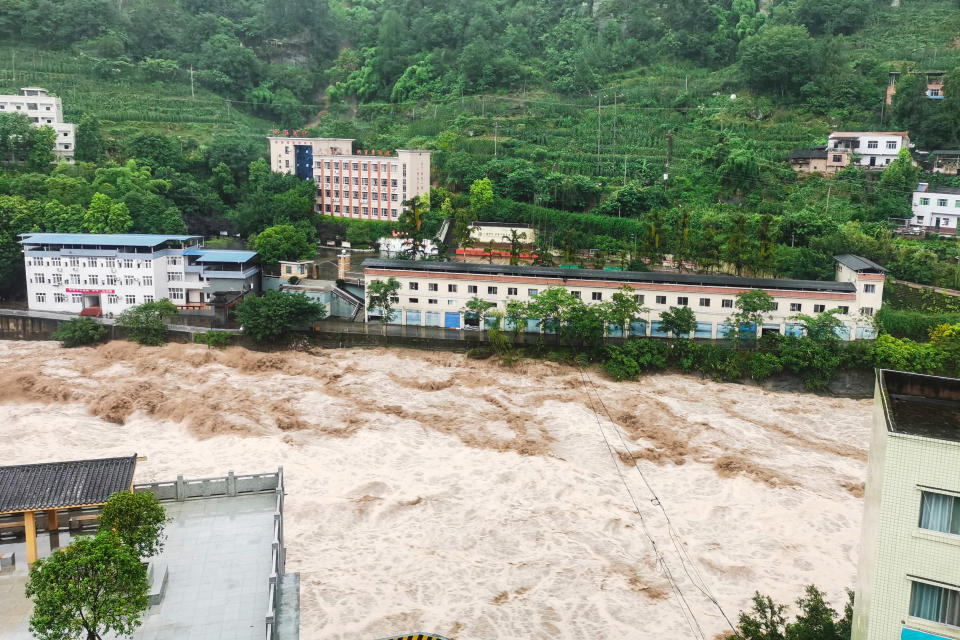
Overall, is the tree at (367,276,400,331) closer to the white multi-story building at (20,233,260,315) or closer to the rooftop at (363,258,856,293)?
the rooftop at (363,258,856,293)

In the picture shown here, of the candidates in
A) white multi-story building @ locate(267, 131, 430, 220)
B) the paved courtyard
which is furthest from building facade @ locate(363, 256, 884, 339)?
the paved courtyard

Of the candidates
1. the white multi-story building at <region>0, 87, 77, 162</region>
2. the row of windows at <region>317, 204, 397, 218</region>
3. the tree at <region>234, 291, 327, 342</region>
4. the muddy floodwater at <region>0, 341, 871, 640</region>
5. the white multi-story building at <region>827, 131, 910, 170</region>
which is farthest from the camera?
the white multi-story building at <region>0, 87, 77, 162</region>

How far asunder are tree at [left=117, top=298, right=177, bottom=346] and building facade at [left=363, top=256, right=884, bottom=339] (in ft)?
28.2

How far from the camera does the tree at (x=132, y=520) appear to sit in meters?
10.3

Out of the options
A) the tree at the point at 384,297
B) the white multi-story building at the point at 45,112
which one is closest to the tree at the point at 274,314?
the tree at the point at 384,297

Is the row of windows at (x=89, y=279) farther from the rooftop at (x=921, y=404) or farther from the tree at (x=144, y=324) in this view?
the rooftop at (x=921, y=404)

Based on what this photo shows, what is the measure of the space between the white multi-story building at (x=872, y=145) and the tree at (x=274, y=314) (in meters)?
33.3

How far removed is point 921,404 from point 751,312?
22.1 metres

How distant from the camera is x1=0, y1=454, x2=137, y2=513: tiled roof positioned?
1130 centimetres

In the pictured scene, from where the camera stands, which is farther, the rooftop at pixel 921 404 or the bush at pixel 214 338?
the bush at pixel 214 338

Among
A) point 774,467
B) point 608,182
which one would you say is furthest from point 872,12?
→ point 774,467

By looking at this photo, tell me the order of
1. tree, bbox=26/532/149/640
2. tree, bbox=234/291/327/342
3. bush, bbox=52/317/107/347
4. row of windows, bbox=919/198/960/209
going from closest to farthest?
tree, bbox=26/532/149/640, tree, bbox=234/291/327/342, bush, bbox=52/317/107/347, row of windows, bbox=919/198/960/209

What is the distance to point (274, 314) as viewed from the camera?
30.7 meters

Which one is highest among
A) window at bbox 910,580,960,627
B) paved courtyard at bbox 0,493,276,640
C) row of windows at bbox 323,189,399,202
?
row of windows at bbox 323,189,399,202
